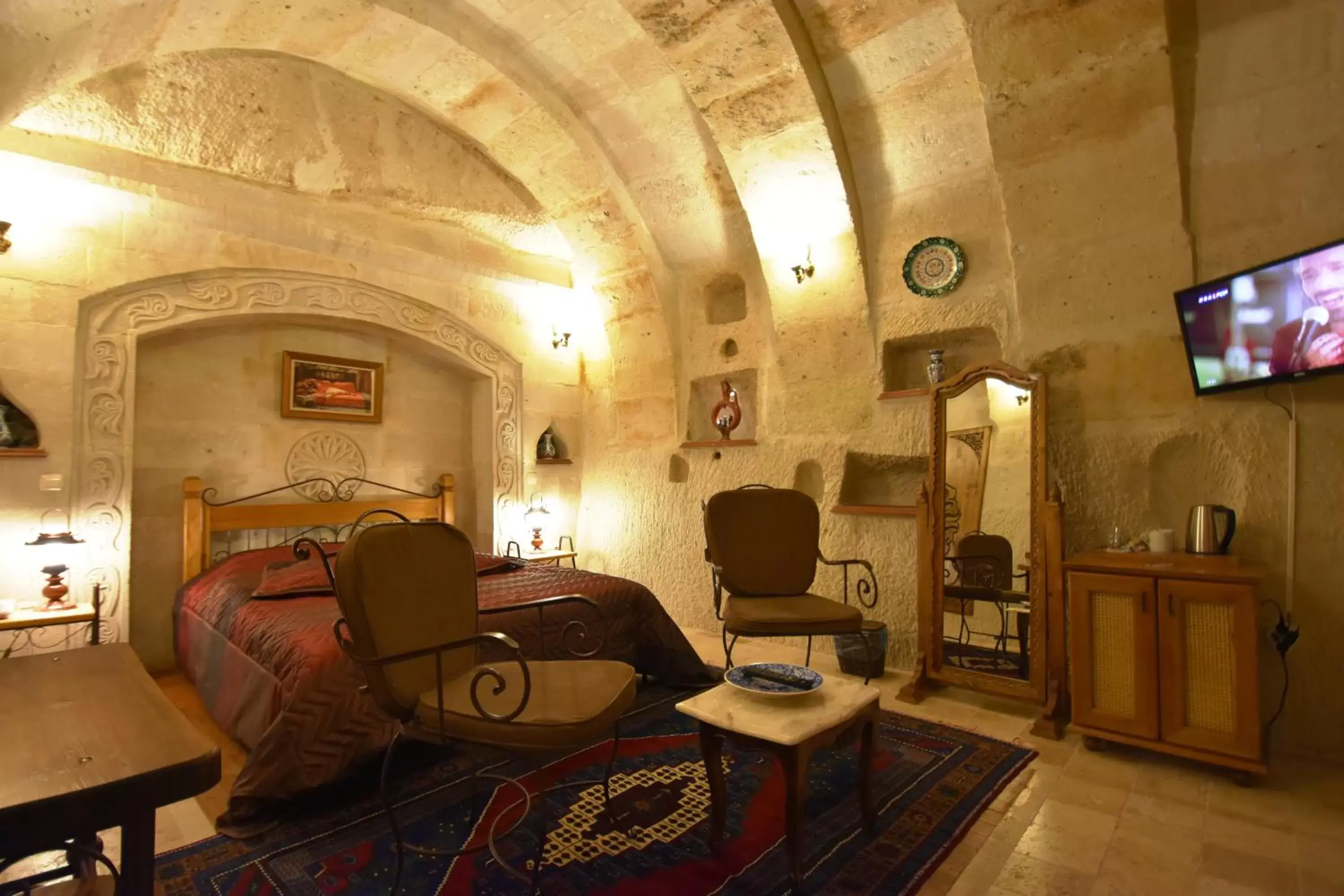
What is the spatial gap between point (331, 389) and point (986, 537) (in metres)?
4.68

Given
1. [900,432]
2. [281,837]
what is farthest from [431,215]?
[281,837]

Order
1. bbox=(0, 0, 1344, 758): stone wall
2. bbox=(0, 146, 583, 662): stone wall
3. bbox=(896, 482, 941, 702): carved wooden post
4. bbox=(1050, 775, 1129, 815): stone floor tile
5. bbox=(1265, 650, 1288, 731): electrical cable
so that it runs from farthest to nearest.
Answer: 1. bbox=(896, 482, 941, 702): carved wooden post
2. bbox=(0, 146, 583, 662): stone wall
3. bbox=(0, 0, 1344, 758): stone wall
4. bbox=(1265, 650, 1288, 731): electrical cable
5. bbox=(1050, 775, 1129, 815): stone floor tile

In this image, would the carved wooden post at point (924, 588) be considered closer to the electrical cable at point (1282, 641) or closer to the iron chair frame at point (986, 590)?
the iron chair frame at point (986, 590)

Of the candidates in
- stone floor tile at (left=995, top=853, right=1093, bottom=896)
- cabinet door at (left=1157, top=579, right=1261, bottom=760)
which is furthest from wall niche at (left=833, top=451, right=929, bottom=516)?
stone floor tile at (left=995, top=853, right=1093, bottom=896)

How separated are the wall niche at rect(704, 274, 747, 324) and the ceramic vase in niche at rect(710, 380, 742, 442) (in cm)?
56

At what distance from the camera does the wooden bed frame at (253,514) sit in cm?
434

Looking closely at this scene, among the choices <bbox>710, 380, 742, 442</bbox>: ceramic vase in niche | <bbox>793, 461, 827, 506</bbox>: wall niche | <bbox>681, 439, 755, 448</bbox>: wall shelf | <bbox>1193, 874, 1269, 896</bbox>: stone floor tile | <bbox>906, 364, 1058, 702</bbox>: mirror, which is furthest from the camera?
<bbox>710, 380, 742, 442</bbox>: ceramic vase in niche

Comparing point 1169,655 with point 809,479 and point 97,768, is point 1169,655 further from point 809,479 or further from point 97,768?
point 97,768

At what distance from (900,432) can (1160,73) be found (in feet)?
7.33

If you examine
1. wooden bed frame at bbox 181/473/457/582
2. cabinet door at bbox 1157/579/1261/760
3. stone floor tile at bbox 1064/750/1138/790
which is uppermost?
wooden bed frame at bbox 181/473/457/582

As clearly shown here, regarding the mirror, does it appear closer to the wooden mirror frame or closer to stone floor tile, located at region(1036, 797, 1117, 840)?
the wooden mirror frame

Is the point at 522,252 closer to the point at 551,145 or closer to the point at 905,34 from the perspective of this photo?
the point at 551,145

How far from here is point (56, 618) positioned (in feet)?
11.2

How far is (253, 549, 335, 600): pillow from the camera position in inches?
129
